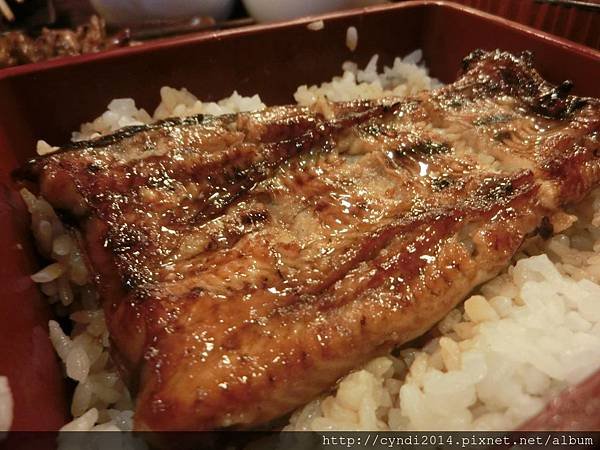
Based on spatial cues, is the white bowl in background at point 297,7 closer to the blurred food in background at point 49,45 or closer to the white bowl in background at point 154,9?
the white bowl in background at point 154,9

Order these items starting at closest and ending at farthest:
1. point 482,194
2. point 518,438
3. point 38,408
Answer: point 518,438 < point 38,408 < point 482,194

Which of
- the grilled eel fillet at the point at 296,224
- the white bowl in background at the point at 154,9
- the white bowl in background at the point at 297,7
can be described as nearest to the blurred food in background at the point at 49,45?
the white bowl in background at the point at 154,9

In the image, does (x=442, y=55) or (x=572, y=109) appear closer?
(x=572, y=109)

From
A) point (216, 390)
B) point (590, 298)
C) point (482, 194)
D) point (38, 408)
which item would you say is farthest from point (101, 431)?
point (590, 298)

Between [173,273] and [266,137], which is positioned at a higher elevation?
[266,137]

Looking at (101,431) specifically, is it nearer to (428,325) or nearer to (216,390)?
(216,390)
